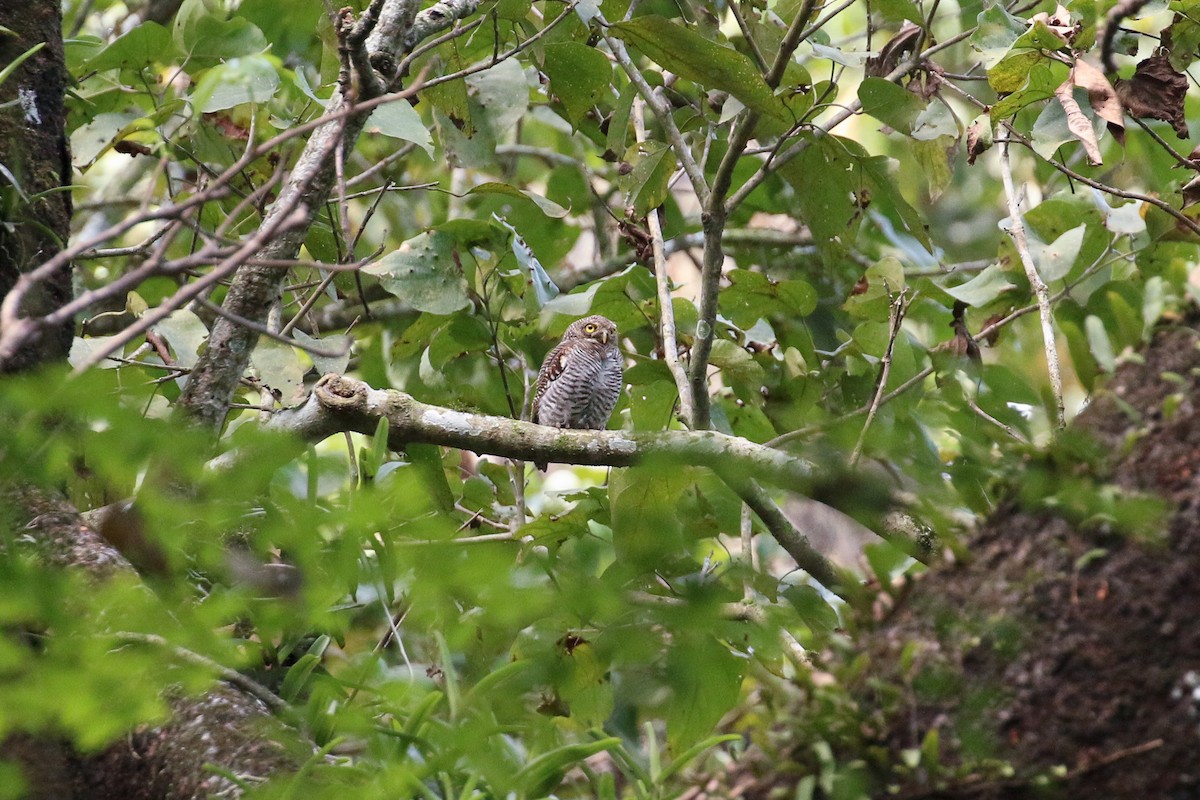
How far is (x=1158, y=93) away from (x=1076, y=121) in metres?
0.29

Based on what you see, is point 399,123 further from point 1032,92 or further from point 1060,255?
point 1060,255

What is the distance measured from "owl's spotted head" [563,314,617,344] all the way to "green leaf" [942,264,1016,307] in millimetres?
2741

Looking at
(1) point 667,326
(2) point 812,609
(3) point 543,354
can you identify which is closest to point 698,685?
(2) point 812,609

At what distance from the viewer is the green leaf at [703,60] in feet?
7.88

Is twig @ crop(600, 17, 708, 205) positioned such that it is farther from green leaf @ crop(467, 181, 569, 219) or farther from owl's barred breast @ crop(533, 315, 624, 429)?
owl's barred breast @ crop(533, 315, 624, 429)

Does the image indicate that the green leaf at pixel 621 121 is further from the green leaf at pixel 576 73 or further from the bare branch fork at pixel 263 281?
the bare branch fork at pixel 263 281

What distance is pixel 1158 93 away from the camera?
254cm

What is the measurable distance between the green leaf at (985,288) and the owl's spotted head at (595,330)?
2.74 metres

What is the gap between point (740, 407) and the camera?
11.4ft

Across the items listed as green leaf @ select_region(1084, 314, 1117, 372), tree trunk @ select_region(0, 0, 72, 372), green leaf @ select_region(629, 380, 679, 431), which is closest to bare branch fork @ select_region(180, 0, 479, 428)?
tree trunk @ select_region(0, 0, 72, 372)

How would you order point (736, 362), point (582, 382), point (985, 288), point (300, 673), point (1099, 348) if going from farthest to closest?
point (582, 382), point (736, 362), point (985, 288), point (300, 673), point (1099, 348)

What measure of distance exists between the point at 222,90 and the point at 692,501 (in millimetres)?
1609

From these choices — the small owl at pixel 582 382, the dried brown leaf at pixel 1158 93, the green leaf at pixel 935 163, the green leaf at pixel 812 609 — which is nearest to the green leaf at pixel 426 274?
the green leaf at pixel 812 609

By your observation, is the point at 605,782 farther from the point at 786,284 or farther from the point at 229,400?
the point at 786,284
